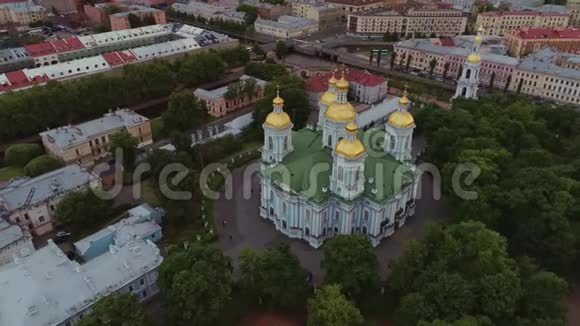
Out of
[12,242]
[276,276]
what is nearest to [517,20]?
[276,276]

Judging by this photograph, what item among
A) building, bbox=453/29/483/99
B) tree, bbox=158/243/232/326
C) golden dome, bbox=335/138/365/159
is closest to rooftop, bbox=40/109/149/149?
tree, bbox=158/243/232/326

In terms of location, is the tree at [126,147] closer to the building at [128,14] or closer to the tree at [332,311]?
the tree at [332,311]

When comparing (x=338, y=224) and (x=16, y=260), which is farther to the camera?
(x=338, y=224)

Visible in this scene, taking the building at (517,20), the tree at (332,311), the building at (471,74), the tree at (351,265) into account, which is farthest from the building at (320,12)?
the tree at (332,311)

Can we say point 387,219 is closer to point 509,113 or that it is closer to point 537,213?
point 537,213

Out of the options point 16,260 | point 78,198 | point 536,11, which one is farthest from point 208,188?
point 536,11
